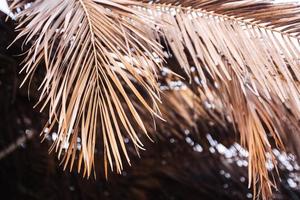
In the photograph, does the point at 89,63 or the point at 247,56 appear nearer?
the point at 89,63

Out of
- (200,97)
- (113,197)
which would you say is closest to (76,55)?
(200,97)

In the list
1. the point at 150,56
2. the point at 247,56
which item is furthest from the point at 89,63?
the point at 247,56

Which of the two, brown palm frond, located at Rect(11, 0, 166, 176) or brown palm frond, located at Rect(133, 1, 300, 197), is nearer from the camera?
brown palm frond, located at Rect(11, 0, 166, 176)

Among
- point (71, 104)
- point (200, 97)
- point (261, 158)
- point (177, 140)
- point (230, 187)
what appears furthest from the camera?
point (230, 187)

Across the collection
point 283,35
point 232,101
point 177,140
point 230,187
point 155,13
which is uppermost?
point 155,13

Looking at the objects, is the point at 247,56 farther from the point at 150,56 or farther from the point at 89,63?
the point at 89,63

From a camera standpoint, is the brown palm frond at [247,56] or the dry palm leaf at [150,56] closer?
the dry palm leaf at [150,56]

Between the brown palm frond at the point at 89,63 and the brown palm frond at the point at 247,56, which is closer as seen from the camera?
the brown palm frond at the point at 89,63

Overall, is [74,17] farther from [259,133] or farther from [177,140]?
[177,140]
